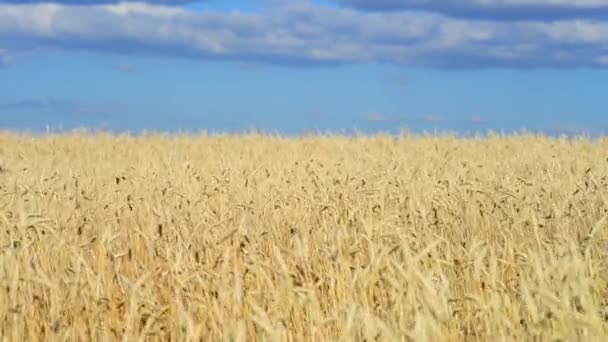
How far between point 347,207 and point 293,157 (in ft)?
23.2

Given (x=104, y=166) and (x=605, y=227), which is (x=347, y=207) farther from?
(x=104, y=166)

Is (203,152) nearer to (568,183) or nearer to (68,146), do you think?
(68,146)

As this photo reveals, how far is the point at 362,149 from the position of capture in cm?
1561

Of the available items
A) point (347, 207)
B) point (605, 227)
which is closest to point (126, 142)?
point (347, 207)

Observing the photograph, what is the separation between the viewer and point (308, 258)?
16.3 ft

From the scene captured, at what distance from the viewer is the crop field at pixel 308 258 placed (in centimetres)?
302

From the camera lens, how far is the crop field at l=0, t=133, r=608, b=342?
3.02m

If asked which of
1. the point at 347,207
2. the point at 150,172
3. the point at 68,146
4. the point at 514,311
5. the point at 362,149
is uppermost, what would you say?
the point at 68,146

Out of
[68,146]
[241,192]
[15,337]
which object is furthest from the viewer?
[68,146]

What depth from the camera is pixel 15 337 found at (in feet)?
11.8

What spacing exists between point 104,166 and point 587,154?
7713mm

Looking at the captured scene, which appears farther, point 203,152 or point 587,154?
point 203,152

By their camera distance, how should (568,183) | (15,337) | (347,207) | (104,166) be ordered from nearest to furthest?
(15,337)
(347,207)
(568,183)
(104,166)

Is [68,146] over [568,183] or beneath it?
over
